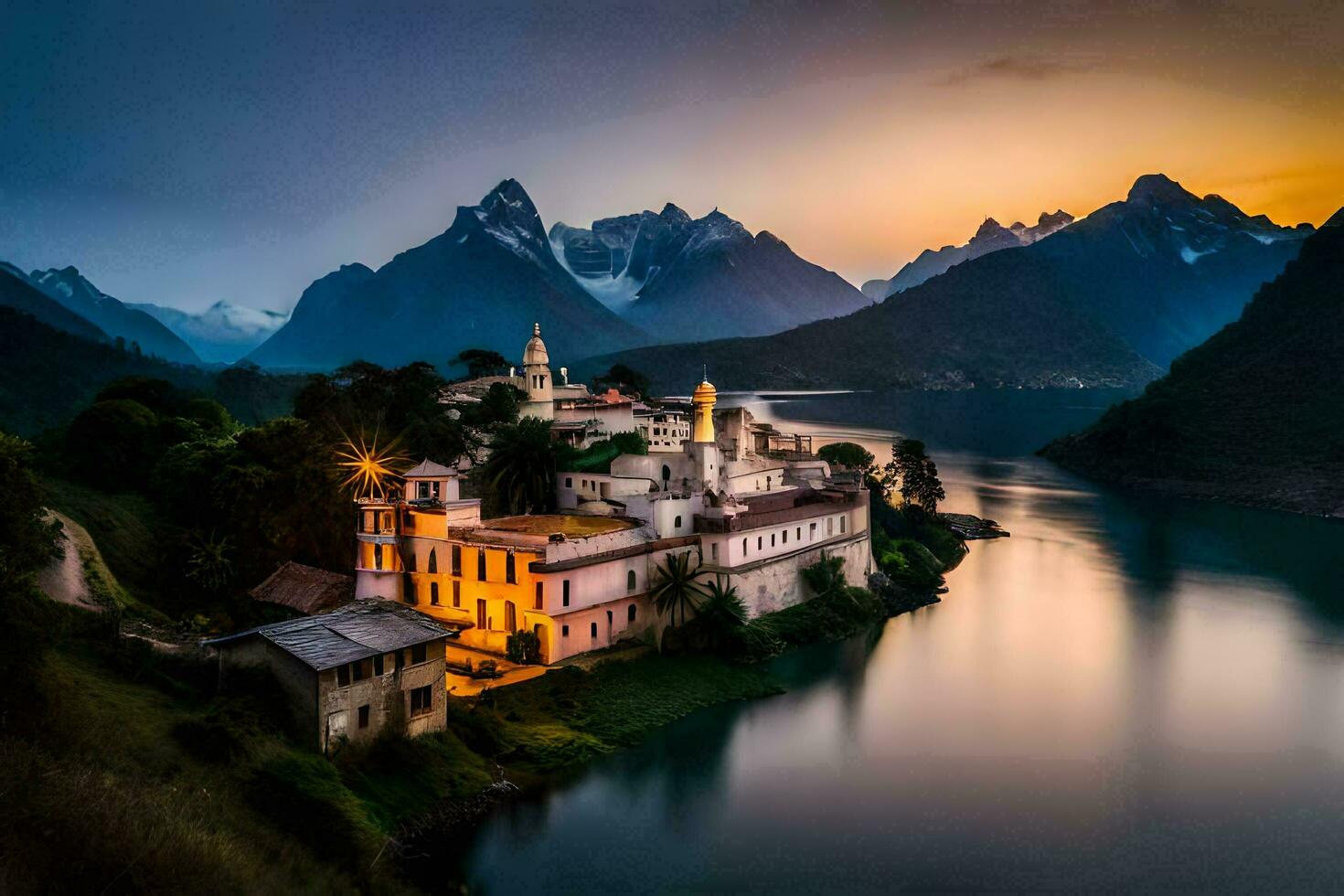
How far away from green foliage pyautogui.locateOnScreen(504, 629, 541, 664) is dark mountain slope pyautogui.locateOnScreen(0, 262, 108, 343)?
3476 inches

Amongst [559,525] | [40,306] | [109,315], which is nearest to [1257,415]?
[559,525]

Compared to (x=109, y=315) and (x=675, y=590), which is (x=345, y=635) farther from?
(x=109, y=315)

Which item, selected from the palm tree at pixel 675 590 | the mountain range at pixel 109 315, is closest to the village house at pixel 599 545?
the palm tree at pixel 675 590

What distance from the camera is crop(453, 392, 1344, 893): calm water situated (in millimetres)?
16812

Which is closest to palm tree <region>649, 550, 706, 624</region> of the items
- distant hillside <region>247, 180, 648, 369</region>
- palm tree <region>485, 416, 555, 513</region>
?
palm tree <region>485, 416, 555, 513</region>

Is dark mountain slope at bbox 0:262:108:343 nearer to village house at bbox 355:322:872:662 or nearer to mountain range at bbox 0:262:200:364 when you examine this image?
mountain range at bbox 0:262:200:364

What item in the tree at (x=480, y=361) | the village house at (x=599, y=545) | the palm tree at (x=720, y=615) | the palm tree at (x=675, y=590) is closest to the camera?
the village house at (x=599, y=545)

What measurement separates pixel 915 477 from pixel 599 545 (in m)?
25.7

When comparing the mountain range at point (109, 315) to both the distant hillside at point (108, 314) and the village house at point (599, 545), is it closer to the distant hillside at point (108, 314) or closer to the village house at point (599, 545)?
the distant hillside at point (108, 314)

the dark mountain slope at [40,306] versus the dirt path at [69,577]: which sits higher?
the dark mountain slope at [40,306]

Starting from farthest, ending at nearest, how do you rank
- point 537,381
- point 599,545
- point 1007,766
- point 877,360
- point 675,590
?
1. point 877,360
2. point 537,381
3. point 675,590
4. point 599,545
5. point 1007,766

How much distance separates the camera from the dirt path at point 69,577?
1878 centimetres

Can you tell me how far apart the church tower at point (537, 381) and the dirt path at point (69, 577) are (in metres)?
20.8

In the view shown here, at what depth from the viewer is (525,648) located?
2291 cm
